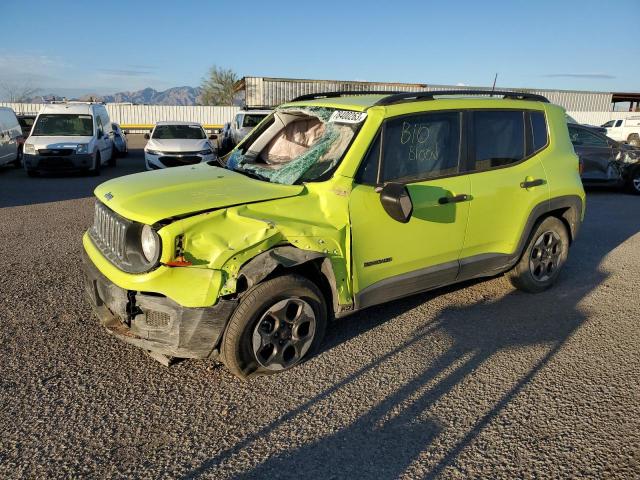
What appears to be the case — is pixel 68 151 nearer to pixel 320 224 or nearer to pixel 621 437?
pixel 320 224

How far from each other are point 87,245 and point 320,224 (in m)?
1.85

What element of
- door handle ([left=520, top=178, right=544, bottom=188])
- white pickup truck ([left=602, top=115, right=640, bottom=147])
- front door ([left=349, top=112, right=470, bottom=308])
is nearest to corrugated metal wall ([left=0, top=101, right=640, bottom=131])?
white pickup truck ([left=602, top=115, right=640, bottom=147])

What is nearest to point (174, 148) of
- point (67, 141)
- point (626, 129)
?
point (67, 141)

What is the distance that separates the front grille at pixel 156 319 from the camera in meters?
3.11

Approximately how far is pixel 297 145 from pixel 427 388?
95.2 inches

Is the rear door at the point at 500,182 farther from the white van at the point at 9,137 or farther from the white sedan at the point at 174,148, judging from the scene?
the white van at the point at 9,137

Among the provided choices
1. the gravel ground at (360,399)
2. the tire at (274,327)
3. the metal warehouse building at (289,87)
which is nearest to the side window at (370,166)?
the tire at (274,327)

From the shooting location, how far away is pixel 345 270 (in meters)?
3.54

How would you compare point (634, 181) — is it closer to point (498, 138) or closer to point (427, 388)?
point (498, 138)

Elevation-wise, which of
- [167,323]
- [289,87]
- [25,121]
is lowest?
[167,323]

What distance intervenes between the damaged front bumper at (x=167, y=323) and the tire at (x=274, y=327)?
3.9 inches

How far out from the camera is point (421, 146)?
399 cm

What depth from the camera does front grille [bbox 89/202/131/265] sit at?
333cm

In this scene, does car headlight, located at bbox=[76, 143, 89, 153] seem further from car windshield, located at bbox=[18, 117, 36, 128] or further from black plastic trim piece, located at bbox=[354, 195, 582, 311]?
black plastic trim piece, located at bbox=[354, 195, 582, 311]
